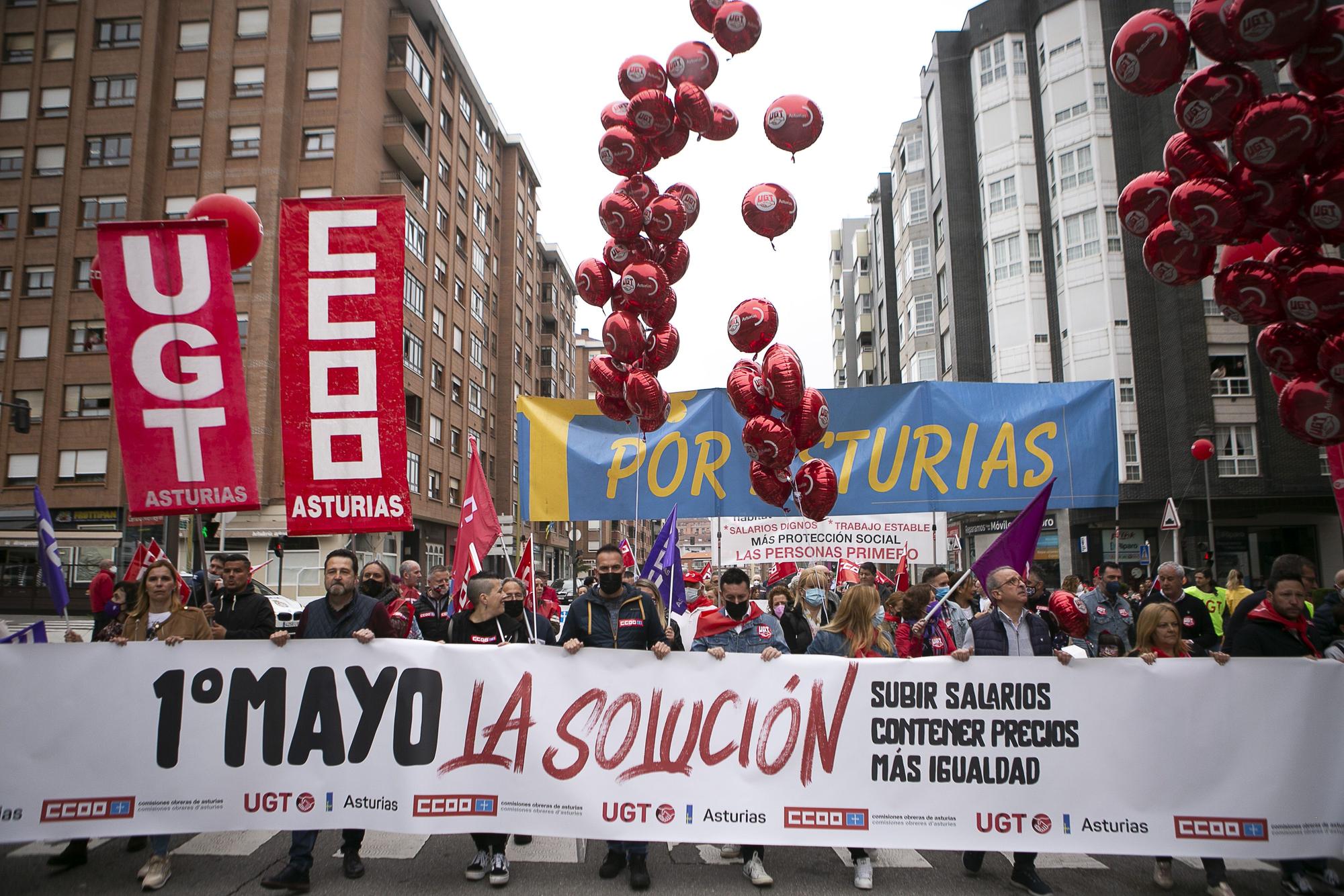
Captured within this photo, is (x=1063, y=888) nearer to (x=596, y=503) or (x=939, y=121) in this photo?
(x=596, y=503)

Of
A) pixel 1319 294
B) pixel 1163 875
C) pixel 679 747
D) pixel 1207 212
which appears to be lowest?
pixel 1163 875

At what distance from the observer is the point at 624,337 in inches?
345

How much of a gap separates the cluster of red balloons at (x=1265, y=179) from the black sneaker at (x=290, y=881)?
22.4ft

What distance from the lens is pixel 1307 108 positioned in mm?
5660

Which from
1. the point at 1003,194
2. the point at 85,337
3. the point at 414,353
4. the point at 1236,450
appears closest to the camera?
the point at 1236,450

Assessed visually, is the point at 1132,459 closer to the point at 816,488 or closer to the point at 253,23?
the point at 816,488

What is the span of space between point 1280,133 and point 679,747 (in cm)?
519

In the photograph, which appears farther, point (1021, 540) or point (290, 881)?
point (1021, 540)

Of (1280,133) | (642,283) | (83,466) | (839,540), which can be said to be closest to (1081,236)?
(839,540)

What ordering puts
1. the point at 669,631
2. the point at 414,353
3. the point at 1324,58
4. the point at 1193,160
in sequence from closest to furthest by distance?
the point at 1324,58 < the point at 1193,160 < the point at 669,631 < the point at 414,353

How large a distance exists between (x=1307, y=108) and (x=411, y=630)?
7.83 m

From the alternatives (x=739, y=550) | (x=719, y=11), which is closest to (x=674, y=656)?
(x=719, y=11)

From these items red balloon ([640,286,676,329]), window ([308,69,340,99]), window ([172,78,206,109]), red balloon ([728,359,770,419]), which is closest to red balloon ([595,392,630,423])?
red balloon ([640,286,676,329])

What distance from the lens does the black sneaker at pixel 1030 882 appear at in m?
5.19
